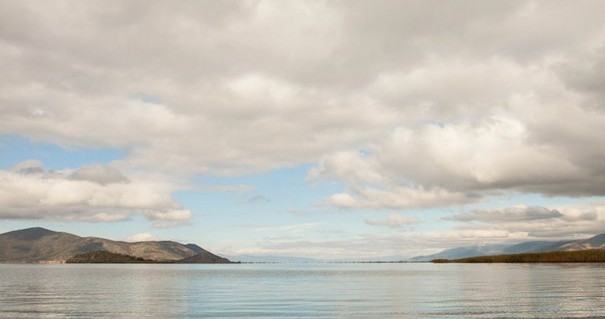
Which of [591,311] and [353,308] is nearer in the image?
[591,311]

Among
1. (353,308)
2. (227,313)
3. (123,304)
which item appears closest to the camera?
(227,313)

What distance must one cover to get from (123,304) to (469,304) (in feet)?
171

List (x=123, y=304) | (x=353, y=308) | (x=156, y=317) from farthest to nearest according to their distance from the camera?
(x=123, y=304) → (x=353, y=308) → (x=156, y=317)

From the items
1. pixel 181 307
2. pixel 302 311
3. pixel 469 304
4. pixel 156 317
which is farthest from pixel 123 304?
pixel 469 304

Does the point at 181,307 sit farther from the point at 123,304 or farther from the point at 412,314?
the point at 412,314

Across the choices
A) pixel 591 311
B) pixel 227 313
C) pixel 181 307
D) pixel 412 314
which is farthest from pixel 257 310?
pixel 591 311

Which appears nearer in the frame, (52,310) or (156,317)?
(156,317)

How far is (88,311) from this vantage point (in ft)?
238

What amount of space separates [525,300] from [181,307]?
5297cm

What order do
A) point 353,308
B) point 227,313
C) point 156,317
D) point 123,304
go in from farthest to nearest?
point 123,304, point 353,308, point 227,313, point 156,317

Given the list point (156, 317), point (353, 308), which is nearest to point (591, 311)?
point (353, 308)

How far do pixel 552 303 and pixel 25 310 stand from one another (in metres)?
73.7

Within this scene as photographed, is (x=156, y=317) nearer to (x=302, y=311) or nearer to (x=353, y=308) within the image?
(x=302, y=311)

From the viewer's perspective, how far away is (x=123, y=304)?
8362cm
